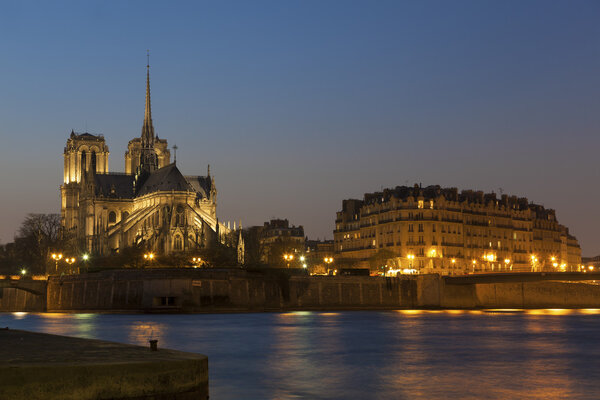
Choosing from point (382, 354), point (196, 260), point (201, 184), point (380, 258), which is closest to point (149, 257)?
point (196, 260)

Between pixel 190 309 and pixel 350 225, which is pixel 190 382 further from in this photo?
pixel 350 225

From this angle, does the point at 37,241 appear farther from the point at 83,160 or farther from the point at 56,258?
the point at 83,160

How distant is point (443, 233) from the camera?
116 m

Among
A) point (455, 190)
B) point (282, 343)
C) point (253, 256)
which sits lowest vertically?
point (282, 343)

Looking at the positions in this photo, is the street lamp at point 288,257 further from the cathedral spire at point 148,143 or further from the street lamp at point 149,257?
the cathedral spire at point 148,143

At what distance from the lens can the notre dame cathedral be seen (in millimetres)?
118875

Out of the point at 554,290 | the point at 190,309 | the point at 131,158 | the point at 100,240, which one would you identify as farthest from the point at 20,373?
the point at 131,158

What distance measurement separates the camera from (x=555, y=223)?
143375mm

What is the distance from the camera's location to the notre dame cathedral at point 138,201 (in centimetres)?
11888

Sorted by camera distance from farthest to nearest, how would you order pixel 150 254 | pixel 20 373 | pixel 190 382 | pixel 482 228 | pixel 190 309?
1. pixel 482 228
2. pixel 150 254
3. pixel 190 309
4. pixel 190 382
5. pixel 20 373

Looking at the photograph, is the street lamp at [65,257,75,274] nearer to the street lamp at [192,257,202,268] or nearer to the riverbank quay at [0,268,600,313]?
the riverbank quay at [0,268,600,313]

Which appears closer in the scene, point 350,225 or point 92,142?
point 350,225

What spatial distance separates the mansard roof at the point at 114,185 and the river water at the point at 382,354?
3103 inches

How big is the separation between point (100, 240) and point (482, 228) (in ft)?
176
